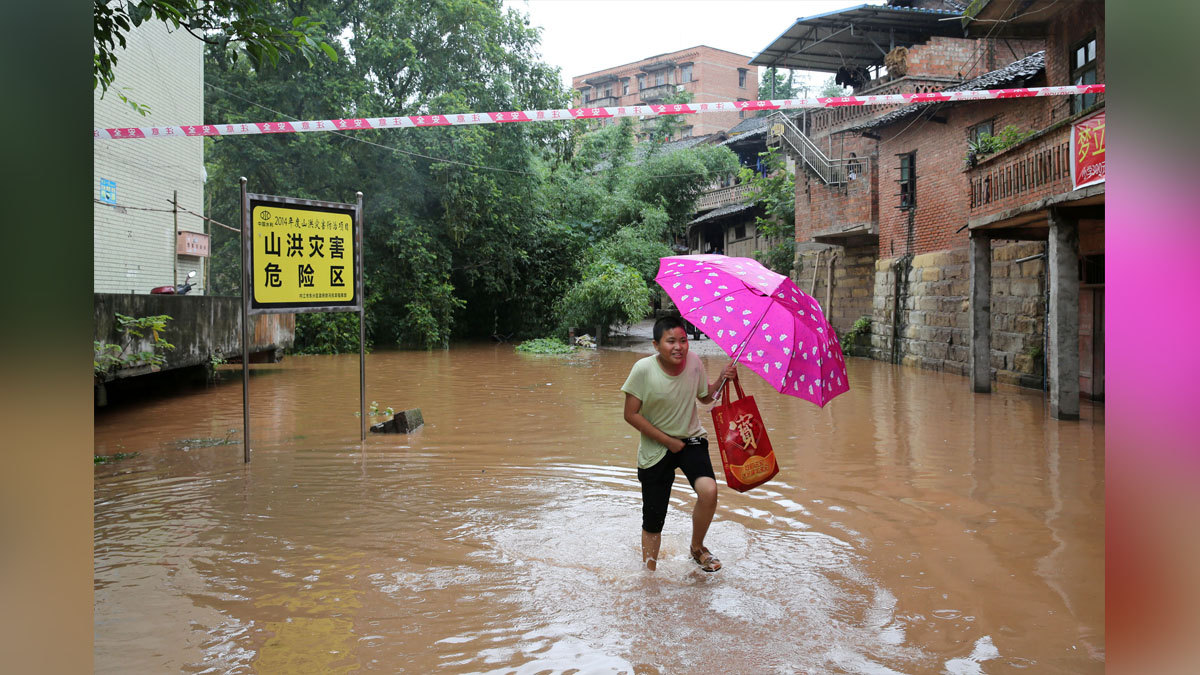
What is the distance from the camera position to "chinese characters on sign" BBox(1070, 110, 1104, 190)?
945 cm

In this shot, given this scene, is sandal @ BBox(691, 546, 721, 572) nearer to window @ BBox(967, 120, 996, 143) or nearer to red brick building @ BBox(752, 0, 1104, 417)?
red brick building @ BBox(752, 0, 1104, 417)

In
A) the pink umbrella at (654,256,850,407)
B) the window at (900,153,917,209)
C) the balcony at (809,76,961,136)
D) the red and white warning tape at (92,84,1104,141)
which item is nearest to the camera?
the pink umbrella at (654,256,850,407)

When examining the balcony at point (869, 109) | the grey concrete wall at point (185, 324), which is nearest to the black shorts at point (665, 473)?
the grey concrete wall at point (185, 324)

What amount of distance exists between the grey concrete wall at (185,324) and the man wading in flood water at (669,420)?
692cm

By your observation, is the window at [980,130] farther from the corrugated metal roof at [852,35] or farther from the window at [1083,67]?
the corrugated metal roof at [852,35]

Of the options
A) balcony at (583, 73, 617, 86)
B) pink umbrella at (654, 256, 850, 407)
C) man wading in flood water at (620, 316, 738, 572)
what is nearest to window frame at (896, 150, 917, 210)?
pink umbrella at (654, 256, 850, 407)

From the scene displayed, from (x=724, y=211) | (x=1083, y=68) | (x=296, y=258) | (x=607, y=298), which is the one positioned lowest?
(x=296, y=258)

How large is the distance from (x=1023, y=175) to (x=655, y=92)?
47.9 metres

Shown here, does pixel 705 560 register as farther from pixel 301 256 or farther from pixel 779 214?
pixel 779 214

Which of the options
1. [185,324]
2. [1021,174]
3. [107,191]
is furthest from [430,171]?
[1021,174]

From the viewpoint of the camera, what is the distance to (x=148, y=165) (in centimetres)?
1509

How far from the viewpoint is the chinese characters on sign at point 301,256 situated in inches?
325

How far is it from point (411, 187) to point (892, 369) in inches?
595
